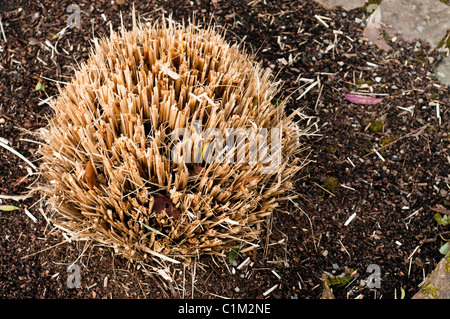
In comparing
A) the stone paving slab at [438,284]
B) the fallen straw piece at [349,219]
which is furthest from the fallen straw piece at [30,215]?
the stone paving slab at [438,284]

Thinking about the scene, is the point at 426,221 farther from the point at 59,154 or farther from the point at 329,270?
the point at 59,154

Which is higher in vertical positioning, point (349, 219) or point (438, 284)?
point (349, 219)

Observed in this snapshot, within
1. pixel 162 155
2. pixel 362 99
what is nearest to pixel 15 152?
pixel 162 155

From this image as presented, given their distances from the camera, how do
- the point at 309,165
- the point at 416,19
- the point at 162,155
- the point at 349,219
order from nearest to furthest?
the point at 162,155 → the point at 349,219 → the point at 309,165 → the point at 416,19

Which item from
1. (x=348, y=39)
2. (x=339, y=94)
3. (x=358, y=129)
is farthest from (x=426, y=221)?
(x=348, y=39)

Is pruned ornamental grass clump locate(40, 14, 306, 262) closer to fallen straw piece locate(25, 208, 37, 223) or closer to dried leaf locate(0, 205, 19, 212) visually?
fallen straw piece locate(25, 208, 37, 223)

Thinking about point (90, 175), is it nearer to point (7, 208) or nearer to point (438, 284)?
point (7, 208)

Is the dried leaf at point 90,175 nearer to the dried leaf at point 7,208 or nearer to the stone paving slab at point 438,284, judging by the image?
the dried leaf at point 7,208
